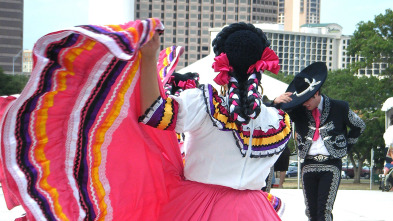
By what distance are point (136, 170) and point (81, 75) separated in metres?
0.56

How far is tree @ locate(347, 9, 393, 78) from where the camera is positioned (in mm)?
33938

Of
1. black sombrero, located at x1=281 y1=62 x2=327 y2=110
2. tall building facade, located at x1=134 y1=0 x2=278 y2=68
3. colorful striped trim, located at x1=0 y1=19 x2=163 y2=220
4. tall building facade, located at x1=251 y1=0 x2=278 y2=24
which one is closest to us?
colorful striped trim, located at x1=0 y1=19 x2=163 y2=220

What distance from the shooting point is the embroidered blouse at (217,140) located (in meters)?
3.10

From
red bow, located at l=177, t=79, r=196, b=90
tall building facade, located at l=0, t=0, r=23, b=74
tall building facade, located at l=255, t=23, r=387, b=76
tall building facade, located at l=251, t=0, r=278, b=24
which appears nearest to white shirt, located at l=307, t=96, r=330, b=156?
red bow, located at l=177, t=79, r=196, b=90

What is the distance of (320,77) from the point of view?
19.1 ft

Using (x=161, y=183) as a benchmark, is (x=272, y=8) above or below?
above

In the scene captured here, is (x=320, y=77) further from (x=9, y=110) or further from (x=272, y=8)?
(x=272, y=8)

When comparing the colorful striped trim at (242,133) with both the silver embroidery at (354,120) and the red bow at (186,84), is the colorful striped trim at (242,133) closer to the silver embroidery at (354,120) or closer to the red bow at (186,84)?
the red bow at (186,84)

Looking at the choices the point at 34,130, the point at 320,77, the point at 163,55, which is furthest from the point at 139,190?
the point at 320,77

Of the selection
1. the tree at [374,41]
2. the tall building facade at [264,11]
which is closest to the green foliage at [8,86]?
the tree at [374,41]

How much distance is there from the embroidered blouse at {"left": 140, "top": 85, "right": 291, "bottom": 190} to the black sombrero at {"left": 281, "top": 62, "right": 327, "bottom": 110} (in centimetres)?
233

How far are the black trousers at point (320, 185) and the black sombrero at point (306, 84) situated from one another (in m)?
0.68

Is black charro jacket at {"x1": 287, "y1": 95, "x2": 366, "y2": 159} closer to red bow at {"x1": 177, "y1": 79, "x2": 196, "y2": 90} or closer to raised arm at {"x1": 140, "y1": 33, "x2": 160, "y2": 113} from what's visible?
red bow at {"x1": 177, "y1": 79, "x2": 196, "y2": 90}

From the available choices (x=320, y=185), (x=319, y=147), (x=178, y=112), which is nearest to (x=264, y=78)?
(x=319, y=147)
